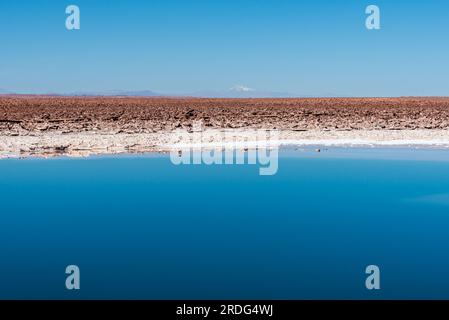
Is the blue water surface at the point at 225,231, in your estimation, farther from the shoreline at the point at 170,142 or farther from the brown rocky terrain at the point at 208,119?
the brown rocky terrain at the point at 208,119

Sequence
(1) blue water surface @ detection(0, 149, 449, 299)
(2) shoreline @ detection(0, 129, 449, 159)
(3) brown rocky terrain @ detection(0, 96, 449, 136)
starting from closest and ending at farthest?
(1) blue water surface @ detection(0, 149, 449, 299) < (2) shoreline @ detection(0, 129, 449, 159) < (3) brown rocky terrain @ detection(0, 96, 449, 136)

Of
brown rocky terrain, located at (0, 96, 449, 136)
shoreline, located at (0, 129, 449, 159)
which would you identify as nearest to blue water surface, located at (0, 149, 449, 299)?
shoreline, located at (0, 129, 449, 159)

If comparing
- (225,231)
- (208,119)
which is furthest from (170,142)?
(208,119)

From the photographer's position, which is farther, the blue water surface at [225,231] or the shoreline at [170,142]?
the shoreline at [170,142]

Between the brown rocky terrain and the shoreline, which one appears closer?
the shoreline

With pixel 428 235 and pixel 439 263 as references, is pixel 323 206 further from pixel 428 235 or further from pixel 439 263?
pixel 439 263

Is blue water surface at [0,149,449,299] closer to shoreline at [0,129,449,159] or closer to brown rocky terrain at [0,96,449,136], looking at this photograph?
shoreline at [0,129,449,159]

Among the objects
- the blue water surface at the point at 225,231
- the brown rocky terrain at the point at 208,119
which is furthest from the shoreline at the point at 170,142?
the blue water surface at the point at 225,231

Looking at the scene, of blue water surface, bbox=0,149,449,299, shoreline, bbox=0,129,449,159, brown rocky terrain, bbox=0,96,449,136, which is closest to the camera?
blue water surface, bbox=0,149,449,299

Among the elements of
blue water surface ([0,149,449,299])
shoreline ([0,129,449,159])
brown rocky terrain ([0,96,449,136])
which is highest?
brown rocky terrain ([0,96,449,136])

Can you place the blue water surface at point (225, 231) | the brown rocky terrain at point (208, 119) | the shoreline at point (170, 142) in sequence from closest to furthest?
the blue water surface at point (225, 231), the shoreline at point (170, 142), the brown rocky terrain at point (208, 119)
